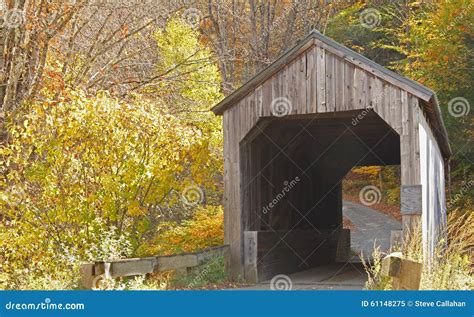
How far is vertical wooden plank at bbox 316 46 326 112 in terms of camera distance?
1114 cm

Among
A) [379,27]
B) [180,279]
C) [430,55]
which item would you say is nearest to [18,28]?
[180,279]

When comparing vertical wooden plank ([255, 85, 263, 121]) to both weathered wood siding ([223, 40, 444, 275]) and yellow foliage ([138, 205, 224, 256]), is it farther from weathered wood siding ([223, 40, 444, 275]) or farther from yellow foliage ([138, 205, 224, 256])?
yellow foliage ([138, 205, 224, 256])

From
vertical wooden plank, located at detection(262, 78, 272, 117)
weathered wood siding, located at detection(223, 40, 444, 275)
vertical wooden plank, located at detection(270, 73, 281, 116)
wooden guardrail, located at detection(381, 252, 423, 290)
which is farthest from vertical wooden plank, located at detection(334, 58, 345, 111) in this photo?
wooden guardrail, located at detection(381, 252, 423, 290)

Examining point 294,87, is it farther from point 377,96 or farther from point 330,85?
point 377,96

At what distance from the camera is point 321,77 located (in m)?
11.2

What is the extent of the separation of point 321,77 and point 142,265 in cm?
468

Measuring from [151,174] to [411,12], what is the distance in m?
18.0

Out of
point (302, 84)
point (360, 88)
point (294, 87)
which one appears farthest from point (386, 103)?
point (294, 87)

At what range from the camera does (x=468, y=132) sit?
21031mm

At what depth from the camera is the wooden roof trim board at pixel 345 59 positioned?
10.5m

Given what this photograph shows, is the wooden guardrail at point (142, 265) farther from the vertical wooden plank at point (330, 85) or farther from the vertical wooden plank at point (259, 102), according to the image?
the vertical wooden plank at point (330, 85)

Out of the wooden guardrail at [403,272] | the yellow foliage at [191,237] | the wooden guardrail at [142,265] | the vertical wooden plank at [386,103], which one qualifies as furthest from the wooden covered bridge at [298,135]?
the wooden guardrail at [403,272]

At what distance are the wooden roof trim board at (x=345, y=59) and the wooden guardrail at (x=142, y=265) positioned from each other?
106 inches

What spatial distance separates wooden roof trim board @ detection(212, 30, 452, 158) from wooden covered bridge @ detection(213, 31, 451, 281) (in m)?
0.02
